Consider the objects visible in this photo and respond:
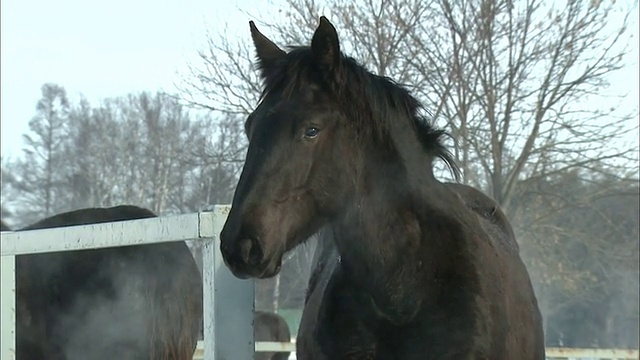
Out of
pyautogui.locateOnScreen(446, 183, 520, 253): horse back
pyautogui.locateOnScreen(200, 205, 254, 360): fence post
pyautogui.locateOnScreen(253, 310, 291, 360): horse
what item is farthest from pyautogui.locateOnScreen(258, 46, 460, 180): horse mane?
pyautogui.locateOnScreen(253, 310, 291, 360): horse

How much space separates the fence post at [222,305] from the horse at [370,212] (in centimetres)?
29

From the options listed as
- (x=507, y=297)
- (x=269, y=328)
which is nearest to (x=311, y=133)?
(x=507, y=297)

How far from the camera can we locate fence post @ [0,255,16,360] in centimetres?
493

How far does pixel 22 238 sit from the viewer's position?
4.87 m

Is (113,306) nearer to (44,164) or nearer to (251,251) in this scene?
(251,251)

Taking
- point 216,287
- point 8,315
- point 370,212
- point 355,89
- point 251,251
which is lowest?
point 8,315

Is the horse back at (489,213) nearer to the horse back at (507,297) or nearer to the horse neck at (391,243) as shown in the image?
the horse back at (507,297)

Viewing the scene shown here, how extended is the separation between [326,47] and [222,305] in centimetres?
112

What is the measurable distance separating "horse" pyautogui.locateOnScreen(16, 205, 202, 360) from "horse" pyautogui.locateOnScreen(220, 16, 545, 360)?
1.41 m

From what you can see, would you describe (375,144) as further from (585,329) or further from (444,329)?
(585,329)

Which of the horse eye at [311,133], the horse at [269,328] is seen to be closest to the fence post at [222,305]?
the horse eye at [311,133]

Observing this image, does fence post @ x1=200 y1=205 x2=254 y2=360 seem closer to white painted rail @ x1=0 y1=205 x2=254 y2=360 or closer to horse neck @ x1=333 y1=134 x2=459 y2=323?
white painted rail @ x1=0 y1=205 x2=254 y2=360

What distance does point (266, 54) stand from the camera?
144 inches

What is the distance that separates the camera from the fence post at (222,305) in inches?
150
